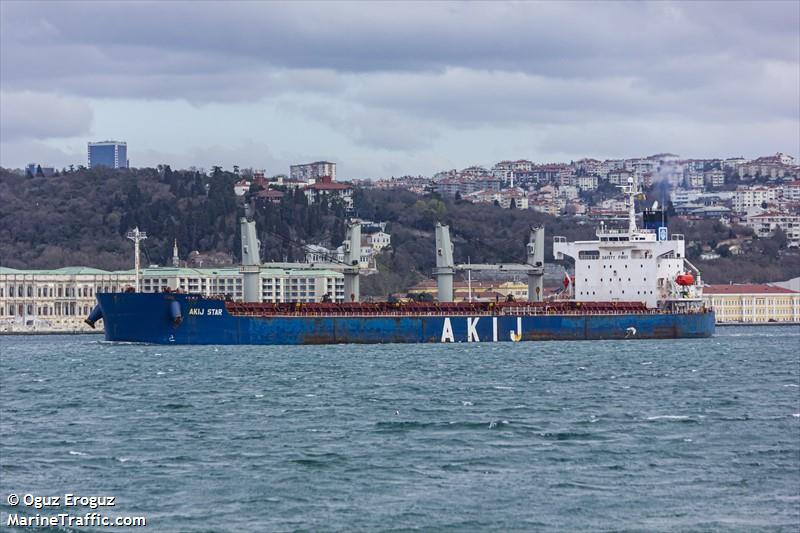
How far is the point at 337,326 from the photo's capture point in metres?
69.8

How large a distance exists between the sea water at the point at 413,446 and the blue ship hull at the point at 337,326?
1255 cm

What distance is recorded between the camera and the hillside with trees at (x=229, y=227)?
15138 centimetres

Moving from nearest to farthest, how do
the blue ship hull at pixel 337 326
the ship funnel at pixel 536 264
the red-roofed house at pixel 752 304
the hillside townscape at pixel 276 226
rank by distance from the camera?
the blue ship hull at pixel 337 326
the ship funnel at pixel 536 264
the red-roofed house at pixel 752 304
the hillside townscape at pixel 276 226

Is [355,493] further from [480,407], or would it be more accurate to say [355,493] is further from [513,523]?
[480,407]

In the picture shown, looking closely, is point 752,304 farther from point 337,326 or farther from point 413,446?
point 413,446

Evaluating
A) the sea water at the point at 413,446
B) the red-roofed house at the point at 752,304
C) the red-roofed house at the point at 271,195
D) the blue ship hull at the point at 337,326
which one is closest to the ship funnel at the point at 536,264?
the blue ship hull at the point at 337,326

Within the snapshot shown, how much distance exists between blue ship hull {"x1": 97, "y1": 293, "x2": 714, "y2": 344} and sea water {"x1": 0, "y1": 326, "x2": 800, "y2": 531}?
1255cm

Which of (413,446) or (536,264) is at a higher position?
(536,264)

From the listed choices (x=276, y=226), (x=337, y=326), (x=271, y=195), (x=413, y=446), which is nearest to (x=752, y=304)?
(x=276, y=226)

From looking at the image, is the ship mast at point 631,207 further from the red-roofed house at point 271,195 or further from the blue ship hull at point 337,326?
the red-roofed house at point 271,195

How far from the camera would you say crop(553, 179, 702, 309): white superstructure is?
3034 inches

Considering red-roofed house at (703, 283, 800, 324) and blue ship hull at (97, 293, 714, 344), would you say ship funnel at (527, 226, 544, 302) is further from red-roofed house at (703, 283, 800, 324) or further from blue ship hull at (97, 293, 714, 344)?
red-roofed house at (703, 283, 800, 324)

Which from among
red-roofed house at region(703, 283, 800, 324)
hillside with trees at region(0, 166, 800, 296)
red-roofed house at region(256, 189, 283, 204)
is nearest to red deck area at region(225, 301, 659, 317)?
red-roofed house at region(703, 283, 800, 324)

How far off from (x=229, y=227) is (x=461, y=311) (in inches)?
3468
